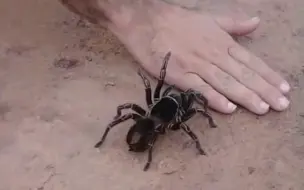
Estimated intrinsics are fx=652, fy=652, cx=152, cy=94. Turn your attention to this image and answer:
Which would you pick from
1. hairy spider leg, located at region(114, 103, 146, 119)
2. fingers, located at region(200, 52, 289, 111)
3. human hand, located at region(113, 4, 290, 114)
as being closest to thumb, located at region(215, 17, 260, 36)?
human hand, located at region(113, 4, 290, 114)

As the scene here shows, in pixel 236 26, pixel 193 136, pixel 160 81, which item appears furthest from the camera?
pixel 236 26

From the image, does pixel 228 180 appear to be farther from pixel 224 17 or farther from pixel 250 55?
pixel 224 17

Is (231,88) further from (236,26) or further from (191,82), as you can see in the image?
(236,26)

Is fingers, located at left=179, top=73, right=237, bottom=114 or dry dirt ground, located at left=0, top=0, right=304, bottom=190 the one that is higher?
fingers, located at left=179, top=73, right=237, bottom=114

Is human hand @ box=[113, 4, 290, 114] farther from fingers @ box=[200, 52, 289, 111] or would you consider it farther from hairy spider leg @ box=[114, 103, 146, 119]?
hairy spider leg @ box=[114, 103, 146, 119]

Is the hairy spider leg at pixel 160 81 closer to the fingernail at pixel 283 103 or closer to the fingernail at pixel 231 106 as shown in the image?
the fingernail at pixel 231 106

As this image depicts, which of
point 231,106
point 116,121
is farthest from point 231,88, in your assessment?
point 116,121

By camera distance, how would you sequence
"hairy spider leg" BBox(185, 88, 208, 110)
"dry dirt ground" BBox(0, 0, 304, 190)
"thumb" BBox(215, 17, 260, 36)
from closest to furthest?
"dry dirt ground" BBox(0, 0, 304, 190) → "hairy spider leg" BBox(185, 88, 208, 110) → "thumb" BBox(215, 17, 260, 36)
